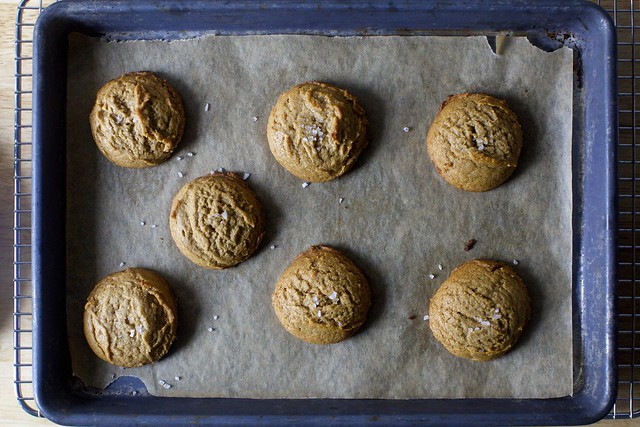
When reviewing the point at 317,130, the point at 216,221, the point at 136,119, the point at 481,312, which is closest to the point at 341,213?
the point at 317,130

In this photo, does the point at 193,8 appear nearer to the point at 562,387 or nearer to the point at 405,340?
the point at 405,340

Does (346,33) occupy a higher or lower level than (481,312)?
higher

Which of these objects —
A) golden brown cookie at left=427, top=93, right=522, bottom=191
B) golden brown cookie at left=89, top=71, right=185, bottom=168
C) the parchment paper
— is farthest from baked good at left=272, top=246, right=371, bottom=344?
golden brown cookie at left=89, top=71, right=185, bottom=168

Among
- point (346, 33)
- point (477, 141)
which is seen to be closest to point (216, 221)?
point (346, 33)

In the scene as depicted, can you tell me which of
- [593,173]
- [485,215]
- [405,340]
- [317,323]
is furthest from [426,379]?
[593,173]

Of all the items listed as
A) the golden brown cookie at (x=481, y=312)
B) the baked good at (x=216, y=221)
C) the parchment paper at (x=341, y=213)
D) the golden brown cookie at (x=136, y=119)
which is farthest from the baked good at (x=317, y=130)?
the golden brown cookie at (x=481, y=312)

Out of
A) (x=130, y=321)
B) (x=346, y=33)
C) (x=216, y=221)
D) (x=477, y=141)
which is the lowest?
(x=130, y=321)

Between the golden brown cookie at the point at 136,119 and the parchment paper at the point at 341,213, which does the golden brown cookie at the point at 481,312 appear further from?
the golden brown cookie at the point at 136,119

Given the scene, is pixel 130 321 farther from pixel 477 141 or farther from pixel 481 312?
pixel 477 141
